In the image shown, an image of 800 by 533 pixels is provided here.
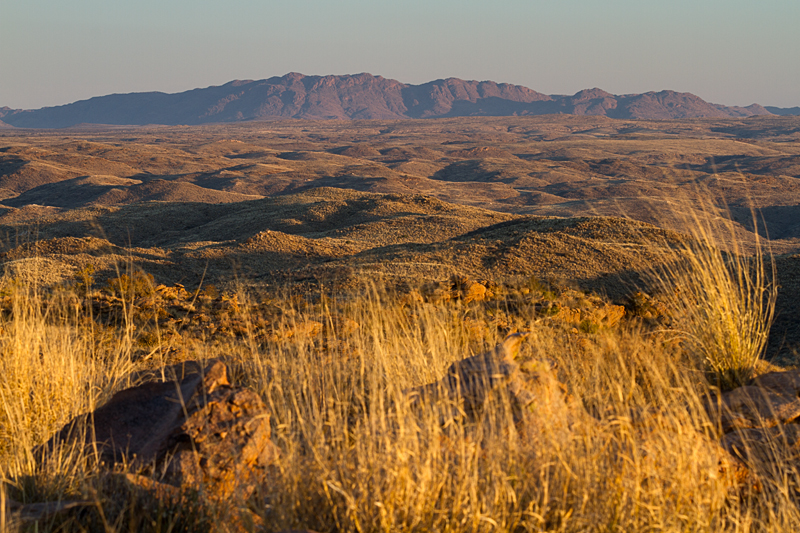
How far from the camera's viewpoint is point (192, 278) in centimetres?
1438

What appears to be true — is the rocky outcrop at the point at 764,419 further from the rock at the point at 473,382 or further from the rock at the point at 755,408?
the rock at the point at 473,382

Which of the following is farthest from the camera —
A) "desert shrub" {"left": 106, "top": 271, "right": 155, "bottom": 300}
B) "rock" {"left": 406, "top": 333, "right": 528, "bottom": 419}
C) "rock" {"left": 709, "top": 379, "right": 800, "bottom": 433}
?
"desert shrub" {"left": 106, "top": 271, "right": 155, "bottom": 300}

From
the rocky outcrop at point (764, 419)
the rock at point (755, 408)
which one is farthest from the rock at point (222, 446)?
the rock at point (755, 408)

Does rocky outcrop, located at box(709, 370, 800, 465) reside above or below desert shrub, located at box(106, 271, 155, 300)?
above

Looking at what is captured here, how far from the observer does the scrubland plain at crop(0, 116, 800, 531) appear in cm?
250

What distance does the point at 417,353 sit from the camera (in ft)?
13.7

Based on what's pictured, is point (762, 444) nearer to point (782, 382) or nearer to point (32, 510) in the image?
point (782, 382)

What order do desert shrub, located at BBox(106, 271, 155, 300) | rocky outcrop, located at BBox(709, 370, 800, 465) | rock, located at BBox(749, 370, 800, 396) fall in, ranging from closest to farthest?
rocky outcrop, located at BBox(709, 370, 800, 465)
rock, located at BBox(749, 370, 800, 396)
desert shrub, located at BBox(106, 271, 155, 300)

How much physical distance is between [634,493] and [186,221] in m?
25.1

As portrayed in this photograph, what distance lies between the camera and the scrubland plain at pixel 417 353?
2.50 metres

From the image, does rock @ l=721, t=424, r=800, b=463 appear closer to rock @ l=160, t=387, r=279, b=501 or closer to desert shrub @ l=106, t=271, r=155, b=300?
rock @ l=160, t=387, r=279, b=501

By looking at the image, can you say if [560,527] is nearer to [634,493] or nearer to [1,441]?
[634,493]

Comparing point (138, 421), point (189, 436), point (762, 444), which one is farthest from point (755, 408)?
point (138, 421)

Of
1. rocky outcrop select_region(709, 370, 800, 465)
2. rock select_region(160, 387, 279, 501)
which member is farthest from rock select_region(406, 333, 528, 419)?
rocky outcrop select_region(709, 370, 800, 465)
